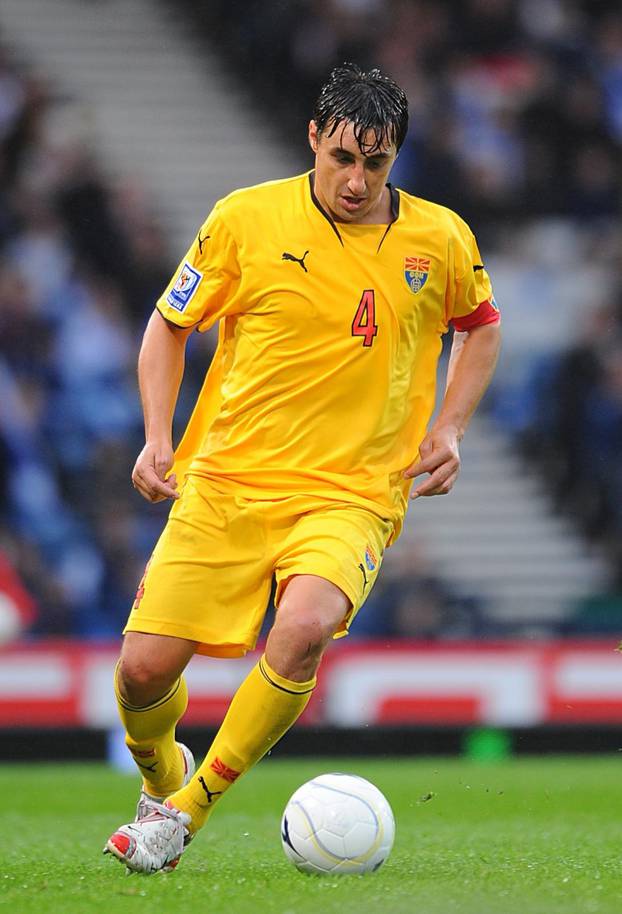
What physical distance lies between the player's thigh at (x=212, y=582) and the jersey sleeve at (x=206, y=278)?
553 millimetres

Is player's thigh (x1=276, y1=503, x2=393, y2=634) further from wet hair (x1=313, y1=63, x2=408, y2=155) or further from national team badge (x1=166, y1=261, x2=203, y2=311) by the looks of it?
wet hair (x1=313, y1=63, x2=408, y2=155)

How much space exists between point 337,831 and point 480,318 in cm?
163

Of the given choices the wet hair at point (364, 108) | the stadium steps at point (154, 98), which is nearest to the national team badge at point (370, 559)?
the wet hair at point (364, 108)

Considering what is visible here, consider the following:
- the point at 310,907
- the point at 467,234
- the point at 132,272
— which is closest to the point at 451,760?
the point at 132,272

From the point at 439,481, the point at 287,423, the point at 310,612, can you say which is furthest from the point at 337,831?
the point at 287,423

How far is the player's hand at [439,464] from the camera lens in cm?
498

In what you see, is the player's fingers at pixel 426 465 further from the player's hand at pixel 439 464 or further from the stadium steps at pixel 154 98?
the stadium steps at pixel 154 98

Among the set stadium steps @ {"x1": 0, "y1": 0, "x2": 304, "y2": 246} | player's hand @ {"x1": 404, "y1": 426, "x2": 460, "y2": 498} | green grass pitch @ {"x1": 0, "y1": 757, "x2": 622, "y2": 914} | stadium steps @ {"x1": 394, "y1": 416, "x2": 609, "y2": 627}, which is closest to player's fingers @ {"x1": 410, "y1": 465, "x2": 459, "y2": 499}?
player's hand @ {"x1": 404, "y1": 426, "x2": 460, "y2": 498}

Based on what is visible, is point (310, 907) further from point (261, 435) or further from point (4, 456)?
point (4, 456)

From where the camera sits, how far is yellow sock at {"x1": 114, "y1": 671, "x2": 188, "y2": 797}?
16.2 ft

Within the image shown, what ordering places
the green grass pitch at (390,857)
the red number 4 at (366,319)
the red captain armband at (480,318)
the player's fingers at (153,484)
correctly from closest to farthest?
the green grass pitch at (390,857), the player's fingers at (153,484), the red number 4 at (366,319), the red captain armband at (480,318)

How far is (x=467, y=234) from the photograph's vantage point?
203 inches

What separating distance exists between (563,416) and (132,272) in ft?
10.5

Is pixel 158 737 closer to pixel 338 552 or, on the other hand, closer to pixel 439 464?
pixel 338 552
